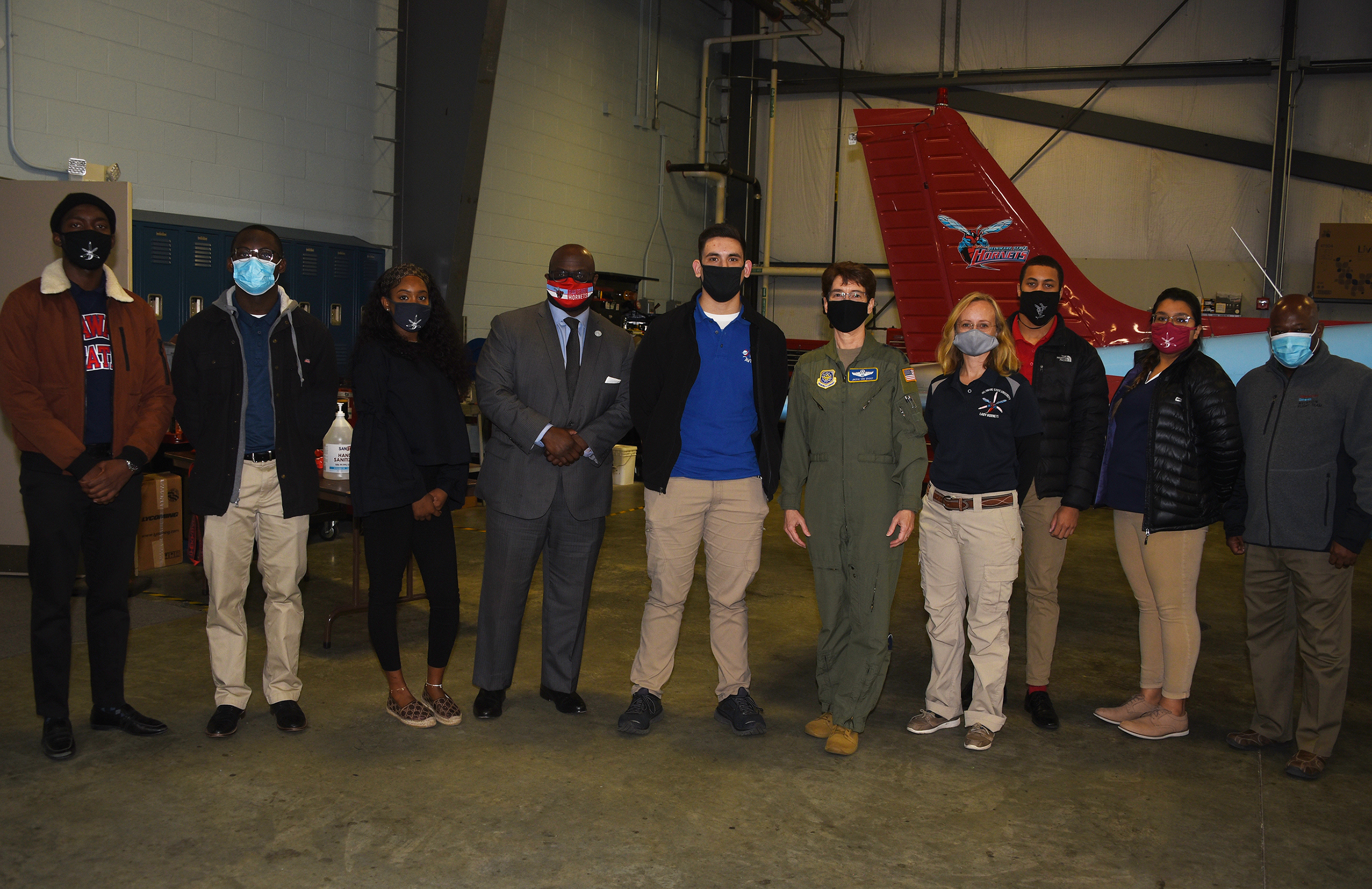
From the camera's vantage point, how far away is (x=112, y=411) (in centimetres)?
332

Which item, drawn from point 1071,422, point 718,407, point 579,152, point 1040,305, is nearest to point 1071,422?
point 1071,422

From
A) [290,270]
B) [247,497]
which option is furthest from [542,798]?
[290,270]

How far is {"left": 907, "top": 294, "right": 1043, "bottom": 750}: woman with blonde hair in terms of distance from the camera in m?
3.45

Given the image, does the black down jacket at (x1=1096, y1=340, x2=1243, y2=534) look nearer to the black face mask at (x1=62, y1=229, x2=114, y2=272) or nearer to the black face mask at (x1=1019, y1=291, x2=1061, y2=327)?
the black face mask at (x1=1019, y1=291, x2=1061, y2=327)

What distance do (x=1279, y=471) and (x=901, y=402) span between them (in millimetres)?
1293

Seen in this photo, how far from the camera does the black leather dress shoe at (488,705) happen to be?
3.69 meters

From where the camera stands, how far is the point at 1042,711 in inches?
151

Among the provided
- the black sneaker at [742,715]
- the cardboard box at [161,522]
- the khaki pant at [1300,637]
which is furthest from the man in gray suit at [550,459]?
the cardboard box at [161,522]

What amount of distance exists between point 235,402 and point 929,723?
8.82 ft

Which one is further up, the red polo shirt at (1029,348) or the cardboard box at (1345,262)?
the cardboard box at (1345,262)

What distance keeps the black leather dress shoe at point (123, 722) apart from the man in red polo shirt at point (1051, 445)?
3.16m

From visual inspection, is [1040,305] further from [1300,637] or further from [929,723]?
[929,723]

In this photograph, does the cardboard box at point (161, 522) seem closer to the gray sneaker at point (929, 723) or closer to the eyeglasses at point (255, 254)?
the eyeglasses at point (255, 254)

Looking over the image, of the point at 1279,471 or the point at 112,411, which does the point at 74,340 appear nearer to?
the point at 112,411
